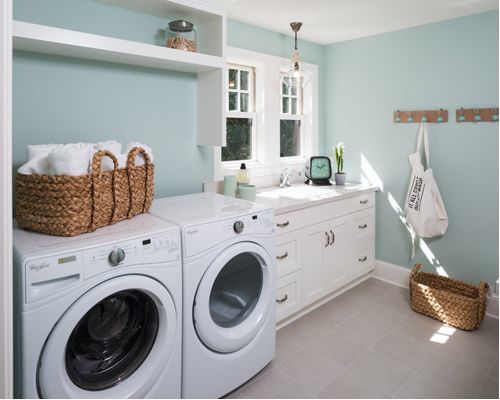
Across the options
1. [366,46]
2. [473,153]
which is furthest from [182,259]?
[366,46]

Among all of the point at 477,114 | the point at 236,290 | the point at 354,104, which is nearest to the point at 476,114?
the point at 477,114

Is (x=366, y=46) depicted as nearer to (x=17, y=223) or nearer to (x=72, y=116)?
(x=72, y=116)

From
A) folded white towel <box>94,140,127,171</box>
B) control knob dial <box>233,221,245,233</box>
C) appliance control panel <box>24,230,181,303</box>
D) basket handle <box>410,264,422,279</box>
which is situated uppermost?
folded white towel <box>94,140,127,171</box>

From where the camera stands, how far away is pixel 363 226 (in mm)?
3289

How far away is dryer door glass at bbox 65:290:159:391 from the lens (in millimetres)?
1538

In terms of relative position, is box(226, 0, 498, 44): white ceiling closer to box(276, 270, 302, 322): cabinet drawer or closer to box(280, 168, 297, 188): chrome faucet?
box(280, 168, 297, 188): chrome faucet

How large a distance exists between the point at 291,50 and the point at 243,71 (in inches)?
21.9

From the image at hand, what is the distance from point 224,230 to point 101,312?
648 millimetres

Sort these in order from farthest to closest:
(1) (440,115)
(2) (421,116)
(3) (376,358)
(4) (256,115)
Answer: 1. (4) (256,115)
2. (2) (421,116)
3. (1) (440,115)
4. (3) (376,358)

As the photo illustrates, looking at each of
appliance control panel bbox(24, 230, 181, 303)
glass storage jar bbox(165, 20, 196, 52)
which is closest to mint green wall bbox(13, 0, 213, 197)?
glass storage jar bbox(165, 20, 196, 52)

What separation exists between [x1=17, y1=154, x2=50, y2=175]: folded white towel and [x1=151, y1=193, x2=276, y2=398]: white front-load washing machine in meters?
0.56

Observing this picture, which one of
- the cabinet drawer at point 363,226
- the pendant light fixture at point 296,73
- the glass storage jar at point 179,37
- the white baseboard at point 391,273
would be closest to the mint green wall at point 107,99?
the glass storage jar at point 179,37

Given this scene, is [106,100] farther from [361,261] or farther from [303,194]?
[361,261]

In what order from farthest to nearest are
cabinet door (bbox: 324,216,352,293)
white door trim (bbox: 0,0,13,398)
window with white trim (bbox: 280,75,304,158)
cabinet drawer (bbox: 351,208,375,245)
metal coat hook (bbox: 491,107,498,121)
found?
window with white trim (bbox: 280,75,304,158) → cabinet drawer (bbox: 351,208,375,245) → cabinet door (bbox: 324,216,352,293) → metal coat hook (bbox: 491,107,498,121) → white door trim (bbox: 0,0,13,398)
